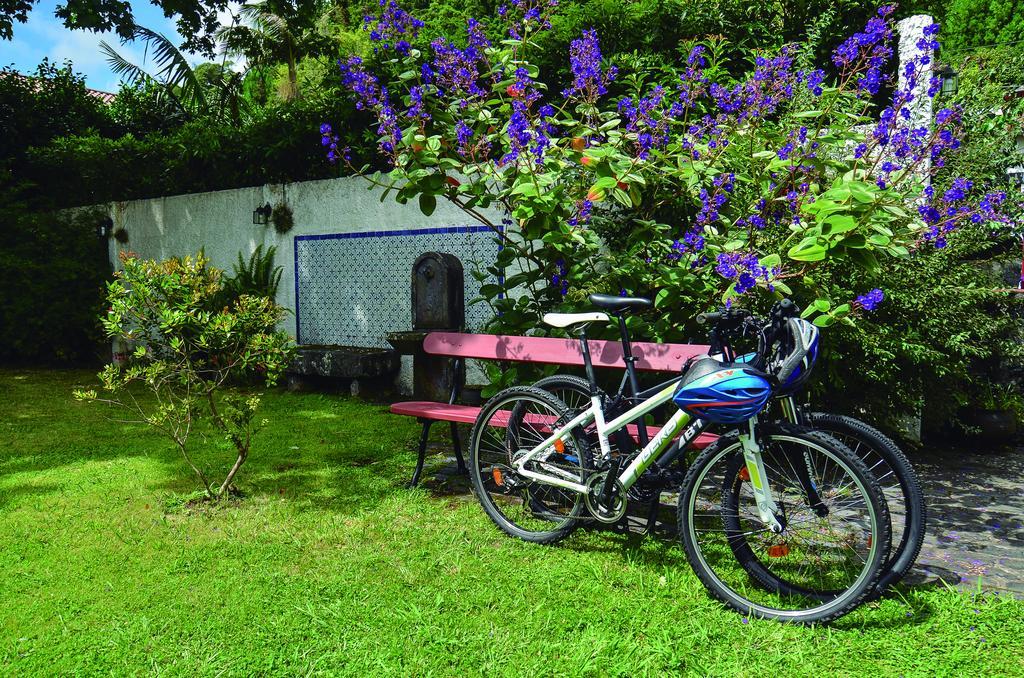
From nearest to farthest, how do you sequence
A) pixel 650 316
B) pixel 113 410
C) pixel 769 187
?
pixel 769 187, pixel 650 316, pixel 113 410

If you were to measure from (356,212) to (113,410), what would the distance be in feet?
11.0

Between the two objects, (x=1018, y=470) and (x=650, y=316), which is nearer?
(x=650, y=316)

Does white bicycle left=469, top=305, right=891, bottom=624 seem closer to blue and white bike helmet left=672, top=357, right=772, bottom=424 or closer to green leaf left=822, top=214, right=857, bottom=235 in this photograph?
blue and white bike helmet left=672, top=357, right=772, bottom=424

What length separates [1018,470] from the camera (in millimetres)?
5152

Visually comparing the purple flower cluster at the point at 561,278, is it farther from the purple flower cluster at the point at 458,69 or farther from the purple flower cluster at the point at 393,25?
the purple flower cluster at the point at 393,25

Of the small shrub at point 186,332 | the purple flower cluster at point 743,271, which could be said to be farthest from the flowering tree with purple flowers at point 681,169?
the small shrub at point 186,332

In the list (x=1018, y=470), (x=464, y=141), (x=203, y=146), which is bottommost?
(x=1018, y=470)

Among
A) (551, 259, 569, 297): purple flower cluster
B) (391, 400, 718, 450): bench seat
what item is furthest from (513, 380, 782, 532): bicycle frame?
(551, 259, 569, 297): purple flower cluster

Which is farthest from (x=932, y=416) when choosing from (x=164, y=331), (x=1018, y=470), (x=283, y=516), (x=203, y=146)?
(x=203, y=146)

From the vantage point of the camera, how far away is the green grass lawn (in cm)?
263

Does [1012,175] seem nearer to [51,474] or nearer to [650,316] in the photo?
[650,316]

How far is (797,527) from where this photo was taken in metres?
2.98

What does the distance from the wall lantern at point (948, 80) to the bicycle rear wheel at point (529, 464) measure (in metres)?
4.08

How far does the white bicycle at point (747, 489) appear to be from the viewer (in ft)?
9.23
